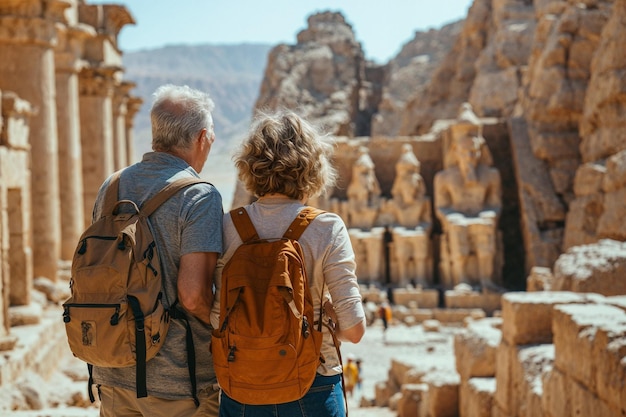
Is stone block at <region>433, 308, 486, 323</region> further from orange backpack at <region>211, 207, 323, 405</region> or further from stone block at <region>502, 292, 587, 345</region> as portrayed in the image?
orange backpack at <region>211, 207, 323, 405</region>

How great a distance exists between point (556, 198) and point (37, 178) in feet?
39.9

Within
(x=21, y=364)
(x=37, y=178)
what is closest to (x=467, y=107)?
(x=37, y=178)

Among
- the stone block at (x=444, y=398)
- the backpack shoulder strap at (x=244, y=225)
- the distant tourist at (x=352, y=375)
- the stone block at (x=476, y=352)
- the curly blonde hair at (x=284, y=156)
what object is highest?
the curly blonde hair at (x=284, y=156)

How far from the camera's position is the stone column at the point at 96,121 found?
15555 millimetres

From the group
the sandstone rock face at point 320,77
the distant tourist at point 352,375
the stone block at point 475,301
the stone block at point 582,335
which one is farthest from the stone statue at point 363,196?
the stone block at point 582,335

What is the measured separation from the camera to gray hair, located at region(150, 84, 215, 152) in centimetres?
284

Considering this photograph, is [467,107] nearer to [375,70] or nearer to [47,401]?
[47,401]

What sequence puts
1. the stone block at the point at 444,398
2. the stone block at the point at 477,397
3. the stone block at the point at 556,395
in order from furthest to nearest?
the stone block at the point at 444,398 < the stone block at the point at 477,397 < the stone block at the point at 556,395

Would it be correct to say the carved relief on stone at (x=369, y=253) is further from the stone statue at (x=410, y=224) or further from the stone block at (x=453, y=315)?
the stone block at (x=453, y=315)

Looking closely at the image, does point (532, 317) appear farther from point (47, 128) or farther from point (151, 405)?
point (47, 128)

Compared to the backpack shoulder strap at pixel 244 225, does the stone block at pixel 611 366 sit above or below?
below

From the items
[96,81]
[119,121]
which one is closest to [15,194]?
[96,81]

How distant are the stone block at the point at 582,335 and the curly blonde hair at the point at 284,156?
91.8 inches

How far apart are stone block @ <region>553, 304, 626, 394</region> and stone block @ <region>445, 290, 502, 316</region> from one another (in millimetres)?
12725
